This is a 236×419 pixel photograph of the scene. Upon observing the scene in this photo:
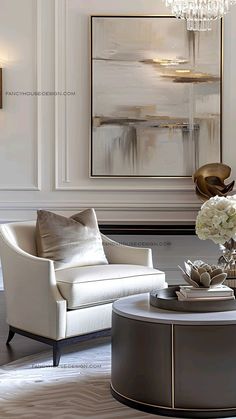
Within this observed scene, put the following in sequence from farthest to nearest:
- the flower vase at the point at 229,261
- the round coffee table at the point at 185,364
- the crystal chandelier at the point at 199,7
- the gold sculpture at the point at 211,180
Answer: the gold sculpture at the point at 211,180 → the crystal chandelier at the point at 199,7 → the flower vase at the point at 229,261 → the round coffee table at the point at 185,364

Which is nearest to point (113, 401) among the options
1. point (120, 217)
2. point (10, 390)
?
point (10, 390)

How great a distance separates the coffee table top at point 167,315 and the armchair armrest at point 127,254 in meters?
1.13

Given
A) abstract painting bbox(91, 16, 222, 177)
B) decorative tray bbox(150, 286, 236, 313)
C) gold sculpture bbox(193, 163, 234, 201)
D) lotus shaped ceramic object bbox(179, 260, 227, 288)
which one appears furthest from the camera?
abstract painting bbox(91, 16, 222, 177)

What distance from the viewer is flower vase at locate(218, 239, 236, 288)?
125 inches

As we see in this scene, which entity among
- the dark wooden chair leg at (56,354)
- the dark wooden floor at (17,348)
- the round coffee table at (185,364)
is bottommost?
the dark wooden floor at (17,348)

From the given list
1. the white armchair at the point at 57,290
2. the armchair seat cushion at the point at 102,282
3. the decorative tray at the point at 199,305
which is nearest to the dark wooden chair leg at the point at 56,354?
the white armchair at the point at 57,290

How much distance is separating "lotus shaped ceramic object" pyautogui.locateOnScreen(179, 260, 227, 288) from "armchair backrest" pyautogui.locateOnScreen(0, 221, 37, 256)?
1266 millimetres

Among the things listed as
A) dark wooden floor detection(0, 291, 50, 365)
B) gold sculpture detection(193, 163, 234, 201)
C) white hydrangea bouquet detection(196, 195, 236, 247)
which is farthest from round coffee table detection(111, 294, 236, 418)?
gold sculpture detection(193, 163, 234, 201)

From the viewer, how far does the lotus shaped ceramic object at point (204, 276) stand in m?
2.92

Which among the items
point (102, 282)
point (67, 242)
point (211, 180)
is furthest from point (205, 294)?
point (211, 180)

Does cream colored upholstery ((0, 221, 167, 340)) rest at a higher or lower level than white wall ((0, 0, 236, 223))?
lower

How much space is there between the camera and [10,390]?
3.00 metres

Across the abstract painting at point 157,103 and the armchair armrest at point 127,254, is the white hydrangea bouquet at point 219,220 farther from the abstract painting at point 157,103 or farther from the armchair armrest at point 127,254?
the abstract painting at point 157,103

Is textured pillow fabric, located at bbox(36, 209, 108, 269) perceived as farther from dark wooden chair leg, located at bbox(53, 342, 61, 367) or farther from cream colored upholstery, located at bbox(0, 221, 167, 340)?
dark wooden chair leg, located at bbox(53, 342, 61, 367)
